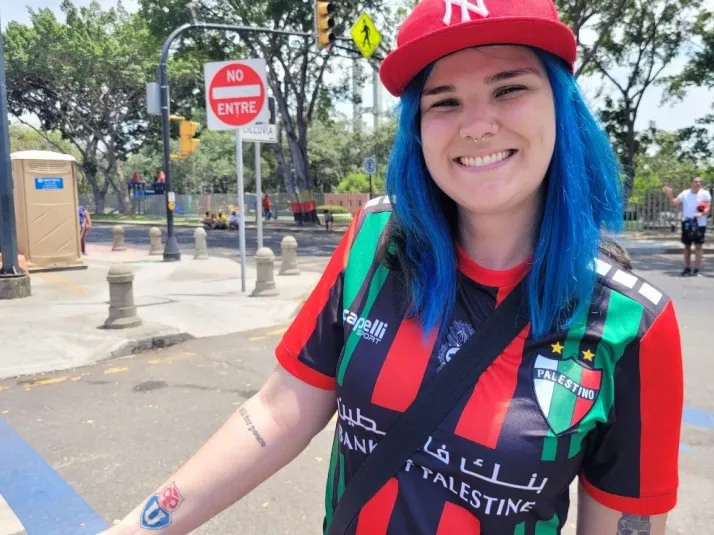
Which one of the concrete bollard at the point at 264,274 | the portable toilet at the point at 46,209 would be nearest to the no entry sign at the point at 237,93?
the concrete bollard at the point at 264,274

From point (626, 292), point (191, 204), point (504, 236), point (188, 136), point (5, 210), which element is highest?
point (188, 136)

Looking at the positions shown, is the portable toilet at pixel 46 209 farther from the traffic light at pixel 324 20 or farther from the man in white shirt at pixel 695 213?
the man in white shirt at pixel 695 213

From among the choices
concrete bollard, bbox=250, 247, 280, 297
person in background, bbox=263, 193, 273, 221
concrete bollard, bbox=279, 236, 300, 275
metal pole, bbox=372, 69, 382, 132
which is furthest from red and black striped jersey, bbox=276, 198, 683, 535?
metal pole, bbox=372, 69, 382, 132

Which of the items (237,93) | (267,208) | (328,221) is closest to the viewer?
(237,93)

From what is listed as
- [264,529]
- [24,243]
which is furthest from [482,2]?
[24,243]

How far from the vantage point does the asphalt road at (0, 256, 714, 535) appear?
3248 millimetres

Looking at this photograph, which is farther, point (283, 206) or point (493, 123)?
point (283, 206)

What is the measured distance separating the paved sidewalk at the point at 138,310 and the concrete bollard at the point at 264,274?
17 cm

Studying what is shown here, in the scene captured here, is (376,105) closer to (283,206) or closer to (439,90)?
(283,206)

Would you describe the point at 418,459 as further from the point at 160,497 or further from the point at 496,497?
the point at 160,497

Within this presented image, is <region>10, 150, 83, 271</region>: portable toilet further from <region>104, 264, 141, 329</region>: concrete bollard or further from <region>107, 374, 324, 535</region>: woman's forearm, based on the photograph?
<region>107, 374, 324, 535</region>: woman's forearm

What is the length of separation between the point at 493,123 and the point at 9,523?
3.12 m

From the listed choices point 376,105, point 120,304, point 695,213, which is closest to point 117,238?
point 120,304

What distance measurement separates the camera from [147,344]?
6609 mm
